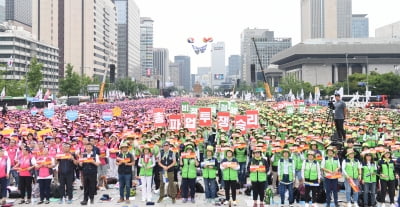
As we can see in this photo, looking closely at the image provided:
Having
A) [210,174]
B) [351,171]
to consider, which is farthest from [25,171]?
[351,171]

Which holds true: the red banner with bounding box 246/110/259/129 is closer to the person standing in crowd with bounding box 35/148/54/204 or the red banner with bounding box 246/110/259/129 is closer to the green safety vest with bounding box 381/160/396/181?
the green safety vest with bounding box 381/160/396/181

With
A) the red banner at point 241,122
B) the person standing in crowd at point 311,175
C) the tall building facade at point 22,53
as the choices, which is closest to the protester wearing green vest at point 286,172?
the person standing in crowd at point 311,175

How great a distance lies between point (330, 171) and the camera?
39.0ft

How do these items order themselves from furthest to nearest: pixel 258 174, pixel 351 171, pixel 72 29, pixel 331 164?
1. pixel 72 29
2. pixel 351 171
3. pixel 331 164
4. pixel 258 174

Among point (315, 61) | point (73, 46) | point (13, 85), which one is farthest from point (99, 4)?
point (13, 85)

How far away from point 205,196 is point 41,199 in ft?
14.9

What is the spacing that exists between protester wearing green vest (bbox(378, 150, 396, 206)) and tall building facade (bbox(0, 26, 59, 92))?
9235 cm

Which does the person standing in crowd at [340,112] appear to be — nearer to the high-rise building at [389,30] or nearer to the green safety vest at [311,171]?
the green safety vest at [311,171]

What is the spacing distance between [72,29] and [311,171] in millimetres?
136154

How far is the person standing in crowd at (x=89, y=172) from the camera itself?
1247 centimetres

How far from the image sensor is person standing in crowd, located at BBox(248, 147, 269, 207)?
1157 cm

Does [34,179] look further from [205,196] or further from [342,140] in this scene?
[342,140]

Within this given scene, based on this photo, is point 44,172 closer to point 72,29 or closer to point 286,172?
point 286,172

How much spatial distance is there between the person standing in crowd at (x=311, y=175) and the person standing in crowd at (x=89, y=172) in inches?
219
